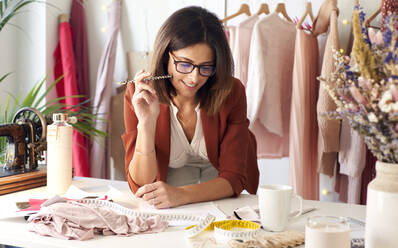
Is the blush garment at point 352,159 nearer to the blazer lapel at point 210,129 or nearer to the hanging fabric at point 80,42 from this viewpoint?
the blazer lapel at point 210,129

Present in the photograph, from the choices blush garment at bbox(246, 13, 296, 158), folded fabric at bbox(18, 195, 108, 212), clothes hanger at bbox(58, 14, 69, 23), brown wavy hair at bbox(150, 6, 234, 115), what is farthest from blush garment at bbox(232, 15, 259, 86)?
folded fabric at bbox(18, 195, 108, 212)

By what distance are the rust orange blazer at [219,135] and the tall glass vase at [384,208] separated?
0.75m

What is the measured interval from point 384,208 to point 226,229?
38 centimetres

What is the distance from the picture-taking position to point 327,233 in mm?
963

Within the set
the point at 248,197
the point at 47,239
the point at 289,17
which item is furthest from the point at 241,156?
the point at 289,17

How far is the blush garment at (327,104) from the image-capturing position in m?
2.40

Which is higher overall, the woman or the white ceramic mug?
the woman

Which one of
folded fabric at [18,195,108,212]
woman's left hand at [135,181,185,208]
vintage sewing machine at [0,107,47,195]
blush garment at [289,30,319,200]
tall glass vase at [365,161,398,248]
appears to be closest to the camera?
tall glass vase at [365,161,398,248]

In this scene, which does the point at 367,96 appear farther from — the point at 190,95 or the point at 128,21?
the point at 128,21

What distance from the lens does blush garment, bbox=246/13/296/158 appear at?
260cm

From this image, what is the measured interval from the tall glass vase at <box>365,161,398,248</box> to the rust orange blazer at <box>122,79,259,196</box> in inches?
29.5

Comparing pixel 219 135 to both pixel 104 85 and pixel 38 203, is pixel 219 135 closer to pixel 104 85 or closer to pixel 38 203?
pixel 38 203

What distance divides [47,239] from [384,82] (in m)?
0.83

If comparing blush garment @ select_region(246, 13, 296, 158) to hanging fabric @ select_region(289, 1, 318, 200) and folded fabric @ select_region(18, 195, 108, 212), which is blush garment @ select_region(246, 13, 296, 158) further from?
folded fabric @ select_region(18, 195, 108, 212)
